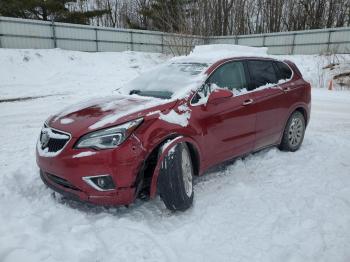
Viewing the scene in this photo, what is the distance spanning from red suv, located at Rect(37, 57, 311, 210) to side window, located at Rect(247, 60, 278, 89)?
18 millimetres

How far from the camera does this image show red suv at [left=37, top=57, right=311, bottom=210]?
2980mm

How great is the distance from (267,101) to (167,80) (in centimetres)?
155

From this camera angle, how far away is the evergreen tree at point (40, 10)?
75.7 feet

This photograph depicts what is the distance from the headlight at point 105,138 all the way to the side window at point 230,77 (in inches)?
56.0

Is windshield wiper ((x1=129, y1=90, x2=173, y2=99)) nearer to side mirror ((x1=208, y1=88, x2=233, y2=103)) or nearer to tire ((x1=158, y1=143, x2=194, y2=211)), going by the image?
side mirror ((x1=208, y1=88, x2=233, y2=103))

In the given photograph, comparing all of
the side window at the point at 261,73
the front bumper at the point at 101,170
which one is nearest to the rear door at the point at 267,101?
the side window at the point at 261,73

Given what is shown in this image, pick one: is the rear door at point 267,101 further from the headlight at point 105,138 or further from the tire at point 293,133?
the headlight at point 105,138

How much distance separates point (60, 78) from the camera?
53.5 ft

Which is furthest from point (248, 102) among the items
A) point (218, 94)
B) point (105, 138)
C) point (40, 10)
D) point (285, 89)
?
point (40, 10)

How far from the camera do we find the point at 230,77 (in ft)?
13.7

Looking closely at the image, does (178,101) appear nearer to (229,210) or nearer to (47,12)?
(229,210)

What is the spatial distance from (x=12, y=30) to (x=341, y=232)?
19883mm

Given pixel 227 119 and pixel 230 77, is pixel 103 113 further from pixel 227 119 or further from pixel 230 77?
pixel 230 77

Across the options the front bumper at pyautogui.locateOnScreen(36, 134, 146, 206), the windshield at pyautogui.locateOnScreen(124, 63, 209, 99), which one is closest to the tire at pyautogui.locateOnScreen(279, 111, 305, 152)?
the windshield at pyautogui.locateOnScreen(124, 63, 209, 99)
